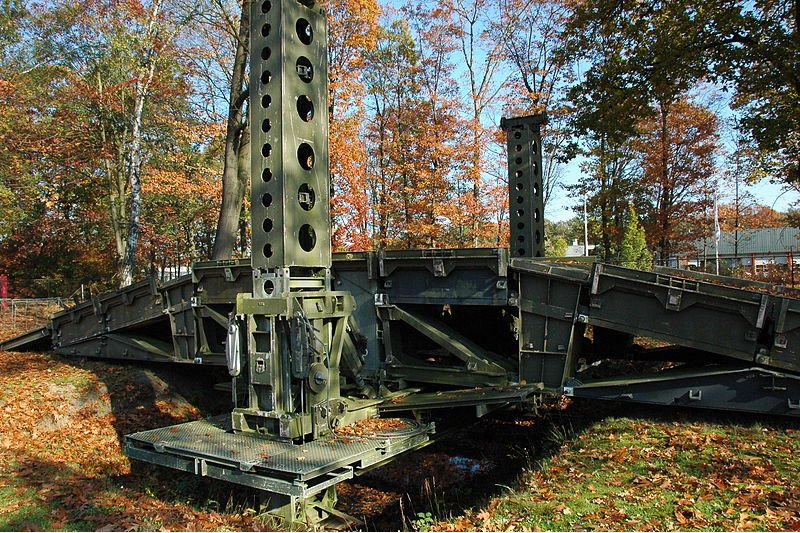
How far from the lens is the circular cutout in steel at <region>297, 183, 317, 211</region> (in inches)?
310

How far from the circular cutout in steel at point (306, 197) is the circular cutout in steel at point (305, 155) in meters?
0.31

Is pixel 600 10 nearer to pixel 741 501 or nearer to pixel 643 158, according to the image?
pixel 741 501

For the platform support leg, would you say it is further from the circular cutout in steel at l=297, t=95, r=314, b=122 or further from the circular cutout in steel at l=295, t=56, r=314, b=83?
the circular cutout in steel at l=295, t=56, r=314, b=83

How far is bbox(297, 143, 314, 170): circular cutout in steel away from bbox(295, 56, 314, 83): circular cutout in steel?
3.17 feet

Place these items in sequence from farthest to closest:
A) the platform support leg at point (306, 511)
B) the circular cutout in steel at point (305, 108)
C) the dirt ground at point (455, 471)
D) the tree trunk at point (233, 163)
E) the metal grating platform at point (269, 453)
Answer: the tree trunk at point (233, 163)
the circular cutout in steel at point (305, 108)
the platform support leg at point (306, 511)
the metal grating platform at point (269, 453)
the dirt ground at point (455, 471)

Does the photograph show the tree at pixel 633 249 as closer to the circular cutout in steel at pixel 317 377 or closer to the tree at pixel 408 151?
the tree at pixel 408 151

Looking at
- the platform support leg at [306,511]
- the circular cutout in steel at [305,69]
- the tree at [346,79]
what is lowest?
the platform support leg at [306,511]

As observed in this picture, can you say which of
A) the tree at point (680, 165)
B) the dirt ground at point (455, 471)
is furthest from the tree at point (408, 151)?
the dirt ground at point (455, 471)

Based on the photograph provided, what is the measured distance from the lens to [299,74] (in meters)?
7.79

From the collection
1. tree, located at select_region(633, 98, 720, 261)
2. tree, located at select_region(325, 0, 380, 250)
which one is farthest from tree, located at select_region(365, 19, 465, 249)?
tree, located at select_region(633, 98, 720, 261)

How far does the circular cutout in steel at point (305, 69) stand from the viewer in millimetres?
7829

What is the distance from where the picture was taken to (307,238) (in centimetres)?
834

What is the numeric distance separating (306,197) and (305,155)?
68 centimetres

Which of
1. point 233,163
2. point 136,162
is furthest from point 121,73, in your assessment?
point 233,163
